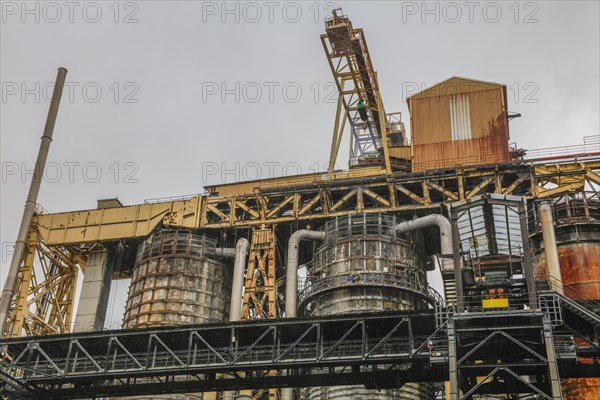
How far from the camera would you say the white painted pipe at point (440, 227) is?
3497cm

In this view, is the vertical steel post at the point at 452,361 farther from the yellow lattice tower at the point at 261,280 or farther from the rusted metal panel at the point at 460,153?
the rusted metal panel at the point at 460,153

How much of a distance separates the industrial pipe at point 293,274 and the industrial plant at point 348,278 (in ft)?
0.25

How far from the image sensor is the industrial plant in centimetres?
2481

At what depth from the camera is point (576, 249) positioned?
108 feet

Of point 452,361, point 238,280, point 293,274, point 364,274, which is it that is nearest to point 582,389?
point 452,361

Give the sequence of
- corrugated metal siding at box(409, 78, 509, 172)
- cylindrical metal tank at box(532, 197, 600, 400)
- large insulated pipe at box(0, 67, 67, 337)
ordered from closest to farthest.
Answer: cylindrical metal tank at box(532, 197, 600, 400), corrugated metal siding at box(409, 78, 509, 172), large insulated pipe at box(0, 67, 67, 337)

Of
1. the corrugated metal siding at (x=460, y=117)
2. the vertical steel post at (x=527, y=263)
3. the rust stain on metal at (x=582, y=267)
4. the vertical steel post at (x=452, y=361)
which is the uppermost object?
the corrugated metal siding at (x=460, y=117)

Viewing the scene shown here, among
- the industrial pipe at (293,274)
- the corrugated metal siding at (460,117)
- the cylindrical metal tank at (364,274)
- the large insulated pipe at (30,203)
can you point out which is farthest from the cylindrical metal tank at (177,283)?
the corrugated metal siding at (460,117)

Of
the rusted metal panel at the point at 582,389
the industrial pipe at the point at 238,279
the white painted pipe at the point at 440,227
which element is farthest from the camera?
the industrial pipe at the point at 238,279

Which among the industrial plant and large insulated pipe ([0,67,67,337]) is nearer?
the industrial plant

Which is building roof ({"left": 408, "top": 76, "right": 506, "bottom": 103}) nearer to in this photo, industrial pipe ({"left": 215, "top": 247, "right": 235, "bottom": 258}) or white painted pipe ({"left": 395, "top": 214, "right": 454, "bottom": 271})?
white painted pipe ({"left": 395, "top": 214, "right": 454, "bottom": 271})

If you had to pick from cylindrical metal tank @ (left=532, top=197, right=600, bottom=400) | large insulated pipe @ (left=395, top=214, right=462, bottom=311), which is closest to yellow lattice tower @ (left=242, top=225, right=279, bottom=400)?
large insulated pipe @ (left=395, top=214, right=462, bottom=311)

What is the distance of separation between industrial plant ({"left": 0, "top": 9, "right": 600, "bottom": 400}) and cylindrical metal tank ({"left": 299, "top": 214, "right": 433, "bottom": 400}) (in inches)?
3.9

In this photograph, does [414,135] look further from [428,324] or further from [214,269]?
[428,324]
